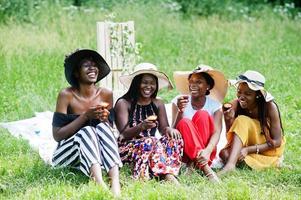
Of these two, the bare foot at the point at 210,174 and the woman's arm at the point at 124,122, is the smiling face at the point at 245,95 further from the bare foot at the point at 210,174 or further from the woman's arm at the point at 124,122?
the woman's arm at the point at 124,122

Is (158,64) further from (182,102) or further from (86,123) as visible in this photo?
(86,123)

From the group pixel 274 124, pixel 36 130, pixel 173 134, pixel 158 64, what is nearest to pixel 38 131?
pixel 36 130

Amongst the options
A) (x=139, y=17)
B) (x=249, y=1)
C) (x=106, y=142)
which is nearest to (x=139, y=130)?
(x=106, y=142)

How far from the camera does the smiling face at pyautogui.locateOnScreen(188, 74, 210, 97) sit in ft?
23.2

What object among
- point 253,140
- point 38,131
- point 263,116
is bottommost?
point 38,131

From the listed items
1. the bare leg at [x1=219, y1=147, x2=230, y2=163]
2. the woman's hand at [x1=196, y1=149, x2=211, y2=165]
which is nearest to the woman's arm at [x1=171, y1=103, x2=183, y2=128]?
the woman's hand at [x1=196, y1=149, x2=211, y2=165]

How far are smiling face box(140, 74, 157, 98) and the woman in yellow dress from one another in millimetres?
765

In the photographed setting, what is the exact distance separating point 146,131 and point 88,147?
0.71 metres

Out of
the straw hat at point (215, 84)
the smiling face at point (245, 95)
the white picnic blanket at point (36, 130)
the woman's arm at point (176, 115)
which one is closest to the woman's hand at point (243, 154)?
the smiling face at point (245, 95)

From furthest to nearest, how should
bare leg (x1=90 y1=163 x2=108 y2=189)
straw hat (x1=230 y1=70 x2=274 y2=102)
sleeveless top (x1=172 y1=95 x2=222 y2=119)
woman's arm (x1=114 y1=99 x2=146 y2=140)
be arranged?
sleeveless top (x1=172 y1=95 x2=222 y2=119) → straw hat (x1=230 y1=70 x2=274 y2=102) → woman's arm (x1=114 y1=99 x2=146 y2=140) → bare leg (x1=90 y1=163 x2=108 y2=189)

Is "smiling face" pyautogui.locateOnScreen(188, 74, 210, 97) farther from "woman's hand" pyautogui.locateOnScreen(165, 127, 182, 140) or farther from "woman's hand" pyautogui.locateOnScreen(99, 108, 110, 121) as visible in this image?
"woman's hand" pyautogui.locateOnScreen(99, 108, 110, 121)

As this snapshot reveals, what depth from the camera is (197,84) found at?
279 inches

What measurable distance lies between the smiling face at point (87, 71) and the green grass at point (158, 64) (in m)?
0.80

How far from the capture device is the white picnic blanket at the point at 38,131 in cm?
768
